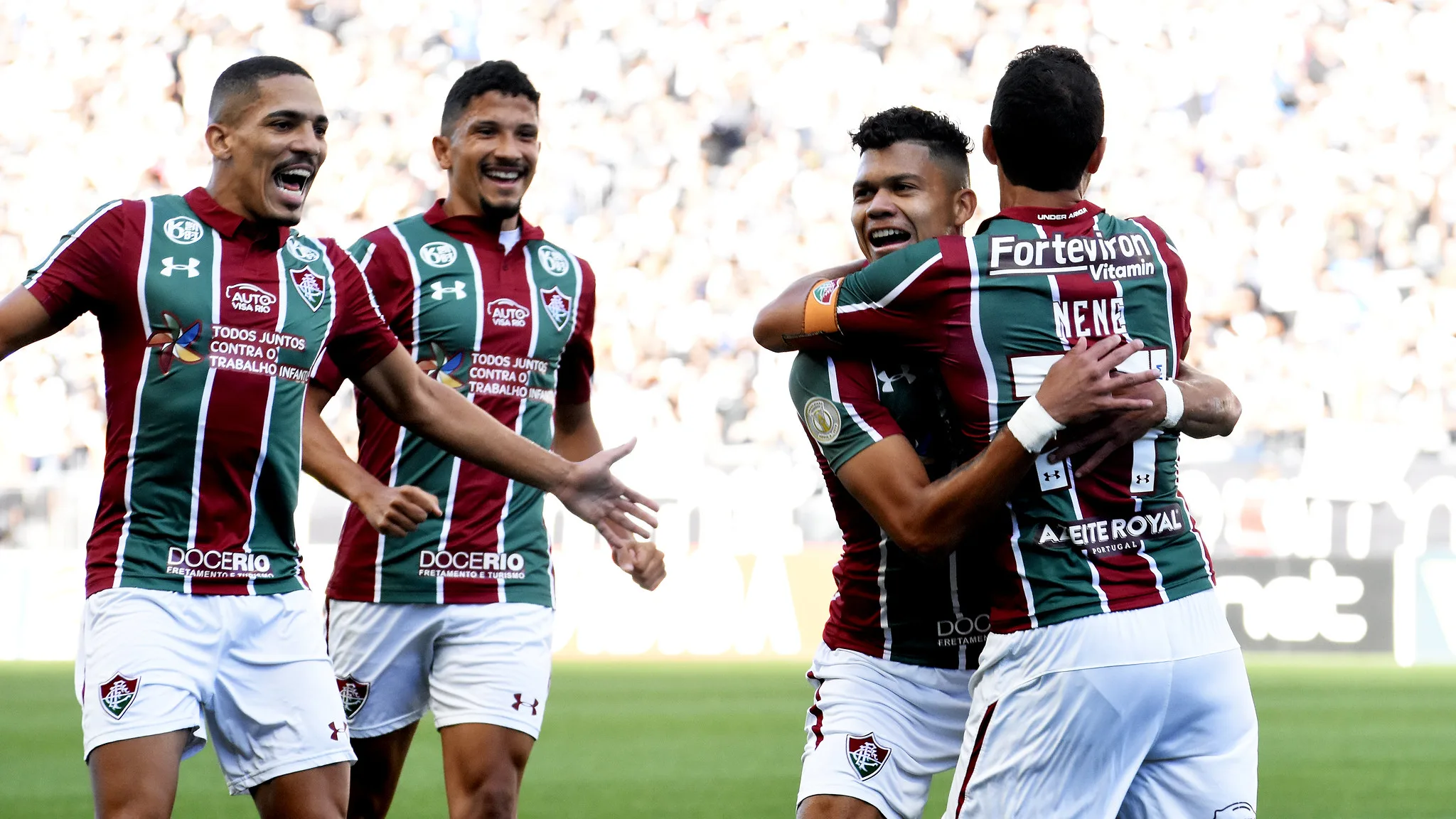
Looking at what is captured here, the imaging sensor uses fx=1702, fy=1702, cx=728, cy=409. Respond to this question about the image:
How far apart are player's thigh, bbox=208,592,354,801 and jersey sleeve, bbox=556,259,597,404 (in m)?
1.74

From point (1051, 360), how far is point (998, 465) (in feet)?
0.77

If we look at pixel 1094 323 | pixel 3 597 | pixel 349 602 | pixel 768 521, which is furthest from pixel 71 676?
pixel 1094 323

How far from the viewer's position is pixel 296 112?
4.24 m

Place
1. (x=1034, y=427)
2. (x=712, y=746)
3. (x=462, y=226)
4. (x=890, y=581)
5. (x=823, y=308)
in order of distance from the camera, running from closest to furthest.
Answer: (x=1034, y=427) < (x=823, y=308) < (x=890, y=581) < (x=462, y=226) < (x=712, y=746)

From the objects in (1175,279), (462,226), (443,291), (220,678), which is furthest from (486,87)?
(1175,279)

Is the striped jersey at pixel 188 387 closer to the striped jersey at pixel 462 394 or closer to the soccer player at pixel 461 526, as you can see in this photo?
the soccer player at pixel 461 526

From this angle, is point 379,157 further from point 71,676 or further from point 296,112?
point 296,112

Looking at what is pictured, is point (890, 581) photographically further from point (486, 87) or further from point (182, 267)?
point (486, 87)

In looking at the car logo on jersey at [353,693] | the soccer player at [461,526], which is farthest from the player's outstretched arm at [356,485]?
the car logo on jersey at [353,693]

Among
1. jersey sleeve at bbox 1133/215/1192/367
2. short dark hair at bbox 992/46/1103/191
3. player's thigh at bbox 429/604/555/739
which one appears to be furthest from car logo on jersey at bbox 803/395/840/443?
player's thigh at bbox 429/604/555/739

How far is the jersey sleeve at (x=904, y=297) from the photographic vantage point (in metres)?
3.20

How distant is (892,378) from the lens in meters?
3.68

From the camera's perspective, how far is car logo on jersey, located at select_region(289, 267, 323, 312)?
4223 millimetres

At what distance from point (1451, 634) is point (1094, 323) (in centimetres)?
1061
